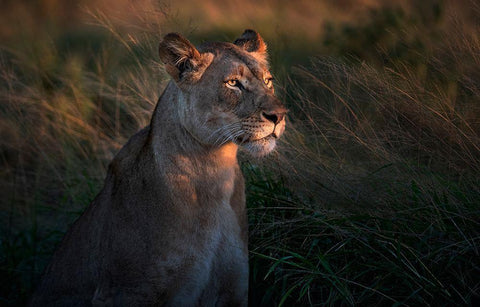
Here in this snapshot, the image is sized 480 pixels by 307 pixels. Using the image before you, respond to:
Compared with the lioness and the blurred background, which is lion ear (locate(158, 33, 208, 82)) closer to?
the lioness

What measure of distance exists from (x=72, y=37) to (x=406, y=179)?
8348 mm

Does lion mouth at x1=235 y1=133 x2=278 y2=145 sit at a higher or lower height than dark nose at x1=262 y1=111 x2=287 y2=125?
lower

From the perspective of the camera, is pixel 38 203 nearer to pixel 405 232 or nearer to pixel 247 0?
pixel 405 232

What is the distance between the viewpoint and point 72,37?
33.2 feet

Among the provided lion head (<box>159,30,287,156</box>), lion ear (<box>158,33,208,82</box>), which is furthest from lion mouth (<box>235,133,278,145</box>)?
lion ear (<box>158,33,208,82</box>)

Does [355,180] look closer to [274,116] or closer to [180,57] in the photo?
[274,116]

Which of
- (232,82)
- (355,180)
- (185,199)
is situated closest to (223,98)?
(232,82)

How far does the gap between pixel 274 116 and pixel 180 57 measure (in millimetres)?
652

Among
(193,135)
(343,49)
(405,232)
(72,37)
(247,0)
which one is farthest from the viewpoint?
(72,37)

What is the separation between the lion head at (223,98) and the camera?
114 inches

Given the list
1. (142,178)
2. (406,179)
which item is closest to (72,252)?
(142,178)

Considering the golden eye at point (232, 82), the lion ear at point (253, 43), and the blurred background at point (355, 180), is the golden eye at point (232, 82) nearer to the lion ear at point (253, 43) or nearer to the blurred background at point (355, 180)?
the lion ear at point (253, 43)

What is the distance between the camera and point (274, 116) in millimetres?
2861

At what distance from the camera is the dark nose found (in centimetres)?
283
